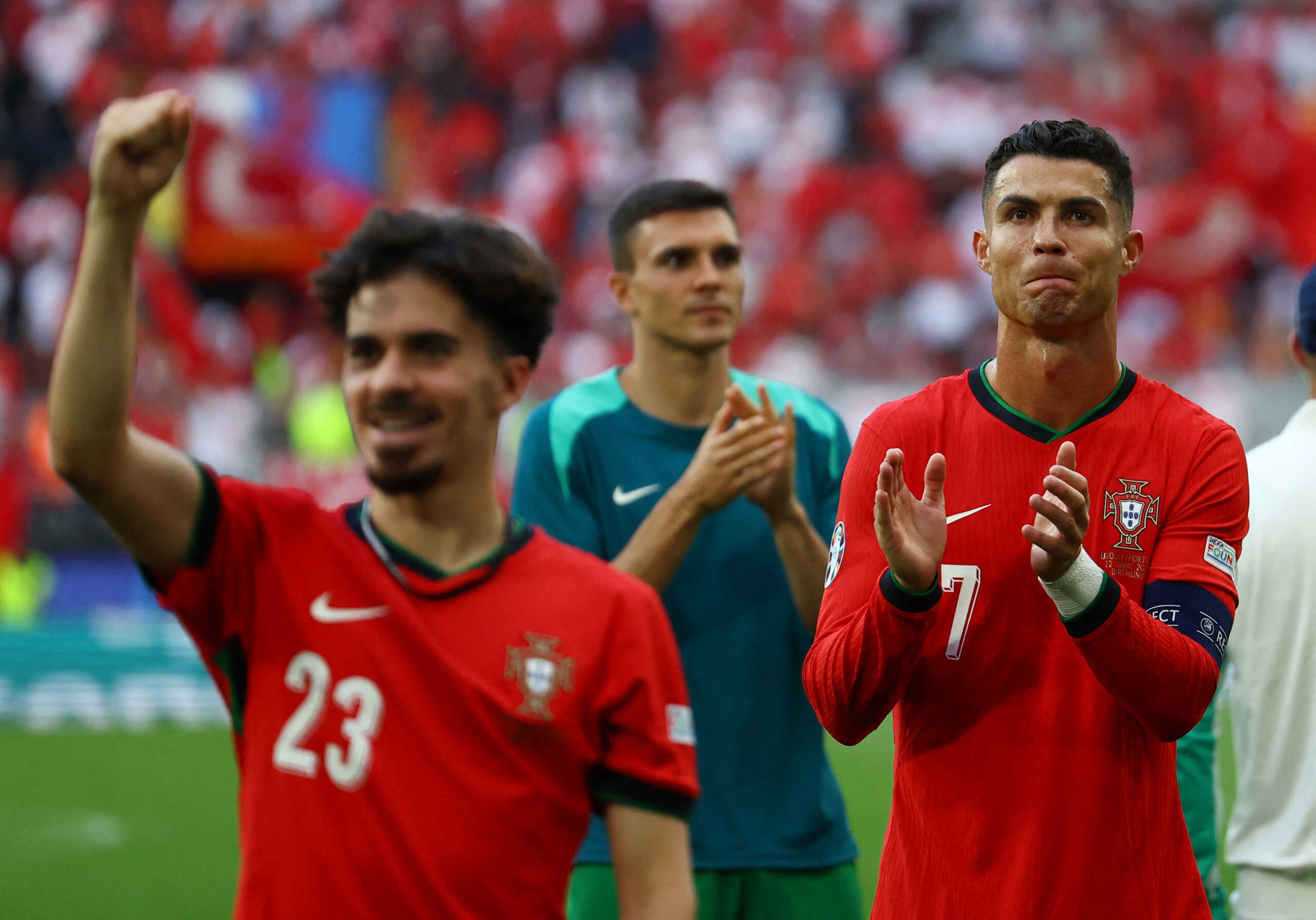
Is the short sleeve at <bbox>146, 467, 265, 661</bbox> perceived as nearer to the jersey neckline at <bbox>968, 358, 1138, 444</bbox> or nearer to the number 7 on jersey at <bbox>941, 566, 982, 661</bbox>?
the number 7 on jersey at <bbox>941, 566, 982, 661</bbox>

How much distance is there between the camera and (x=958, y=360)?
16.2 metres

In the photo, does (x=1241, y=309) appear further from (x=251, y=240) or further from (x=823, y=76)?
(x=251, y=240)

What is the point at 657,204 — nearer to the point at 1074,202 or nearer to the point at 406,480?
the point at 1074,202

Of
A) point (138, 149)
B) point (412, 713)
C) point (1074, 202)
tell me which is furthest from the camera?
point (1074, 202)

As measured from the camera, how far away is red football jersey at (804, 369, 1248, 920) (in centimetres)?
258

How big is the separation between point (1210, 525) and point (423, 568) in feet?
4.23

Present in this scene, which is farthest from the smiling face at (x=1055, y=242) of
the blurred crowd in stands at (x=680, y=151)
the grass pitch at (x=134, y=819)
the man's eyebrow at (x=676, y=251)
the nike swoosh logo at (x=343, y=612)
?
the blurred crowd in stands at (x=680, y=151)

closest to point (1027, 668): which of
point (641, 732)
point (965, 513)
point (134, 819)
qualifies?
point (965, 513)

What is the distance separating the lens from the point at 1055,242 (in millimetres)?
2717

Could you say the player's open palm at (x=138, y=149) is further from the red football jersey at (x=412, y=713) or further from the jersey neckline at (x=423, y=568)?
the jersey neckline at (x=423, y=568)

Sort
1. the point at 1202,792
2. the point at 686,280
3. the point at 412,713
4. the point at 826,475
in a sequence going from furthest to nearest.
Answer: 1. the point at 686,280
2. the point at 826,475
3. the point at 1202,792
4. the point at 412,713

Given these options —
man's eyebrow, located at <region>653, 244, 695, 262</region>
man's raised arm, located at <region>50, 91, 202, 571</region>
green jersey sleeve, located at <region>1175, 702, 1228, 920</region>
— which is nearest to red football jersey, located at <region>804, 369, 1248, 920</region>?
green jersey sleeve, located at <region>1175, 702, 1228, 920</region>

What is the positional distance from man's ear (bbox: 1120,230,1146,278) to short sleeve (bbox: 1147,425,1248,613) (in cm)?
34

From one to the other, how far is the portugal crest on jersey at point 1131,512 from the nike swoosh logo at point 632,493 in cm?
163
